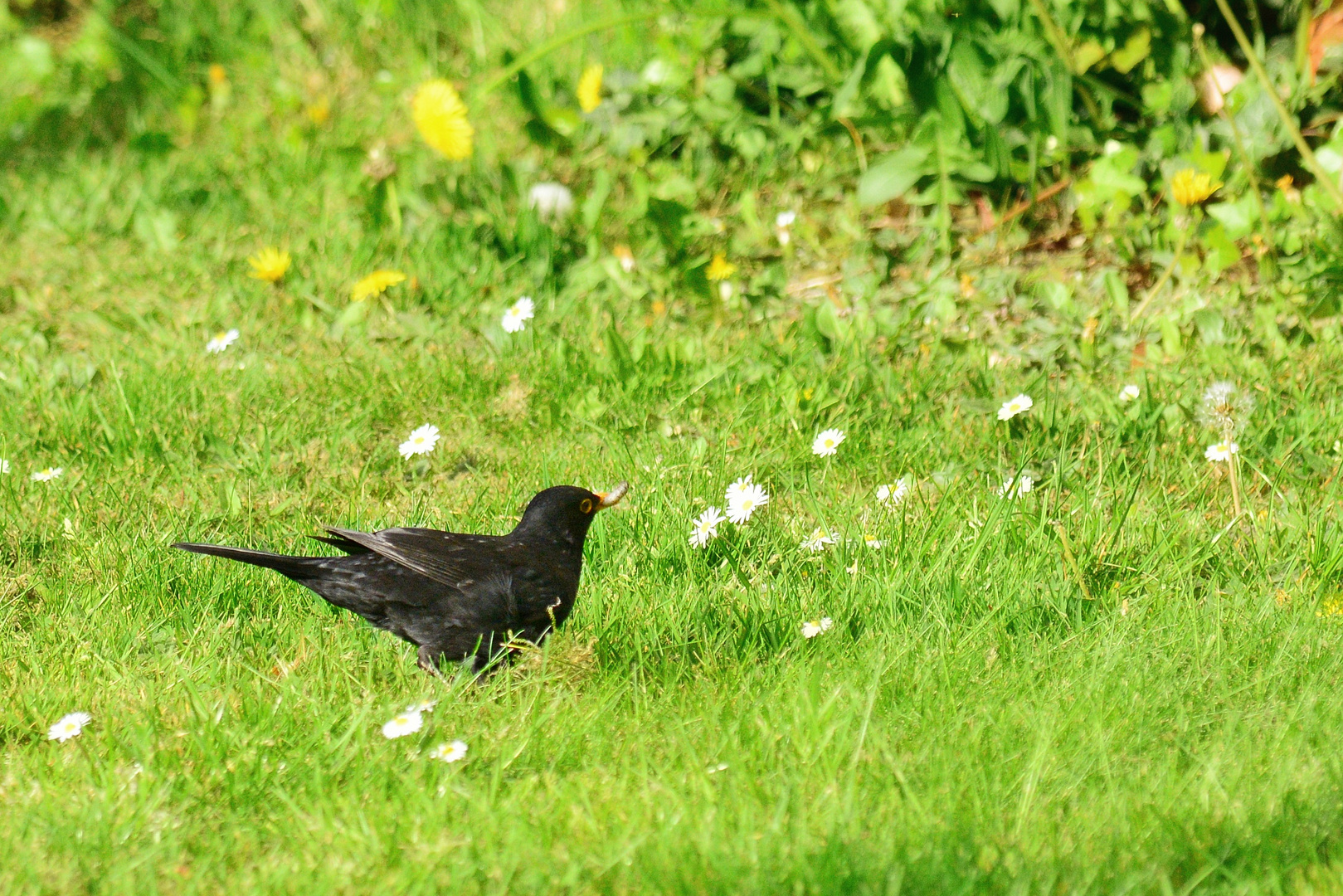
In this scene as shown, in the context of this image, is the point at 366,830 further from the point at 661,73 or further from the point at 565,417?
the point at 661,73

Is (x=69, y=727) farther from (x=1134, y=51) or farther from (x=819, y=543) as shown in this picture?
(x=1134, y=51)

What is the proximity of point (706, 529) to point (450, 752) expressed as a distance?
1031 mm

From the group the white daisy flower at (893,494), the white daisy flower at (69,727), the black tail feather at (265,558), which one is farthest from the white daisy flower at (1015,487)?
the white daisy flower at (69,727)

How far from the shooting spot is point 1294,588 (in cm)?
317

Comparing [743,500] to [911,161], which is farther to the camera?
[911,161]

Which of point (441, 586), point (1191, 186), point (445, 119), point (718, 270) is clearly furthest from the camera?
point (445, 119)

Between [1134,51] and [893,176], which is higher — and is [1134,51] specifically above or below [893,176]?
above

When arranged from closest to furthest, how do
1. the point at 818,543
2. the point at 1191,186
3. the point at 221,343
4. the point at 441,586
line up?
the point at 441,586
the point at 818,543
the point at 1191,186
the point at 221,343

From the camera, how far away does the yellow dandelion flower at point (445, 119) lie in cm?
497

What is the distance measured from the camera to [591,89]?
545cm

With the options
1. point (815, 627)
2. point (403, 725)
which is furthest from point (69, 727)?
point (815, 627)

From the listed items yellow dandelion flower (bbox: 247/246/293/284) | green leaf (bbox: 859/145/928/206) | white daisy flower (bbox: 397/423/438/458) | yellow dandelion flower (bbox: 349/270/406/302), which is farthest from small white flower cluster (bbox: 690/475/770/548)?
yellow dandelion flower (bbox: 247/246/293/284)

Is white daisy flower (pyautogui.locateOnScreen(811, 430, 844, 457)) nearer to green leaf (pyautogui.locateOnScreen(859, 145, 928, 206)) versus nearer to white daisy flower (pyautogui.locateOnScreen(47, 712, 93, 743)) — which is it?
green leaf (pyautogui.locateOnScreen(859, 145, 928, 206))

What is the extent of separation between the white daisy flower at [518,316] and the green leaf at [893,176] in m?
1.18
